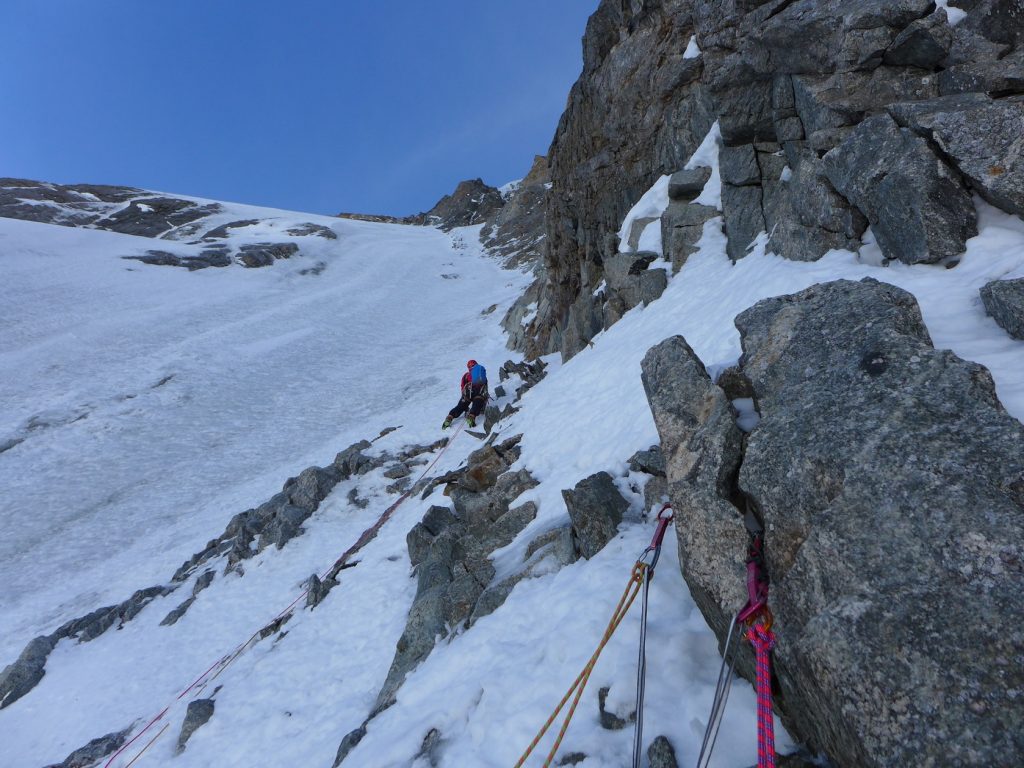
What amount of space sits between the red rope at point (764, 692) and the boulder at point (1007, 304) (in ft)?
11.6

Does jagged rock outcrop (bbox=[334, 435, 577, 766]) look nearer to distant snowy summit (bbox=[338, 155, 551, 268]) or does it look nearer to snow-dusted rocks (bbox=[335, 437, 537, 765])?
snow-dusted rocks (bbox=[335, 437, 537, 765])

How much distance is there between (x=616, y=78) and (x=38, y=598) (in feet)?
79.0

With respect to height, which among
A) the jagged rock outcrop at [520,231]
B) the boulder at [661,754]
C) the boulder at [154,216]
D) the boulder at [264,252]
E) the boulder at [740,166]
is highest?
the boulder at [154,216]

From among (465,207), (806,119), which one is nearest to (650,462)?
(806,119)

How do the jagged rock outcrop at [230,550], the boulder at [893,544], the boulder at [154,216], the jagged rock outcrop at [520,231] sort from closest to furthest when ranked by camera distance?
the boulder at [893,544] → the jagged rock outcrop at [230,550] → the jagged rock outcrop at [520,231] → the boulder at [154,216]

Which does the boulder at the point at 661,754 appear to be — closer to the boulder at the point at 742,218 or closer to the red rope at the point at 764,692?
the red rope at the point at 764,692

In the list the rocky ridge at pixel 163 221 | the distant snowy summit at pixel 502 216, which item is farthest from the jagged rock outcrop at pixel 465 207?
the rocky ridge at pixel 163 221

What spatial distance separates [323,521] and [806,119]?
50.4 ft

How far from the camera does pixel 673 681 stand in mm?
4582

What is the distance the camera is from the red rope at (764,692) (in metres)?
3.30

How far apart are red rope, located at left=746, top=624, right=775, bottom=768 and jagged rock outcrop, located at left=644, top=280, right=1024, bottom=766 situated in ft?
0.37

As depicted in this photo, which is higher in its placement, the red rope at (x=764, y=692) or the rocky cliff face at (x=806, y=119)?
the rocky cliff face at (x=806, y=119)

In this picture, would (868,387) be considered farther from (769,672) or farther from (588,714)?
(588,714)

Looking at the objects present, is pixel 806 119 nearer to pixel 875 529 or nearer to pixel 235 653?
pixel 875 529
